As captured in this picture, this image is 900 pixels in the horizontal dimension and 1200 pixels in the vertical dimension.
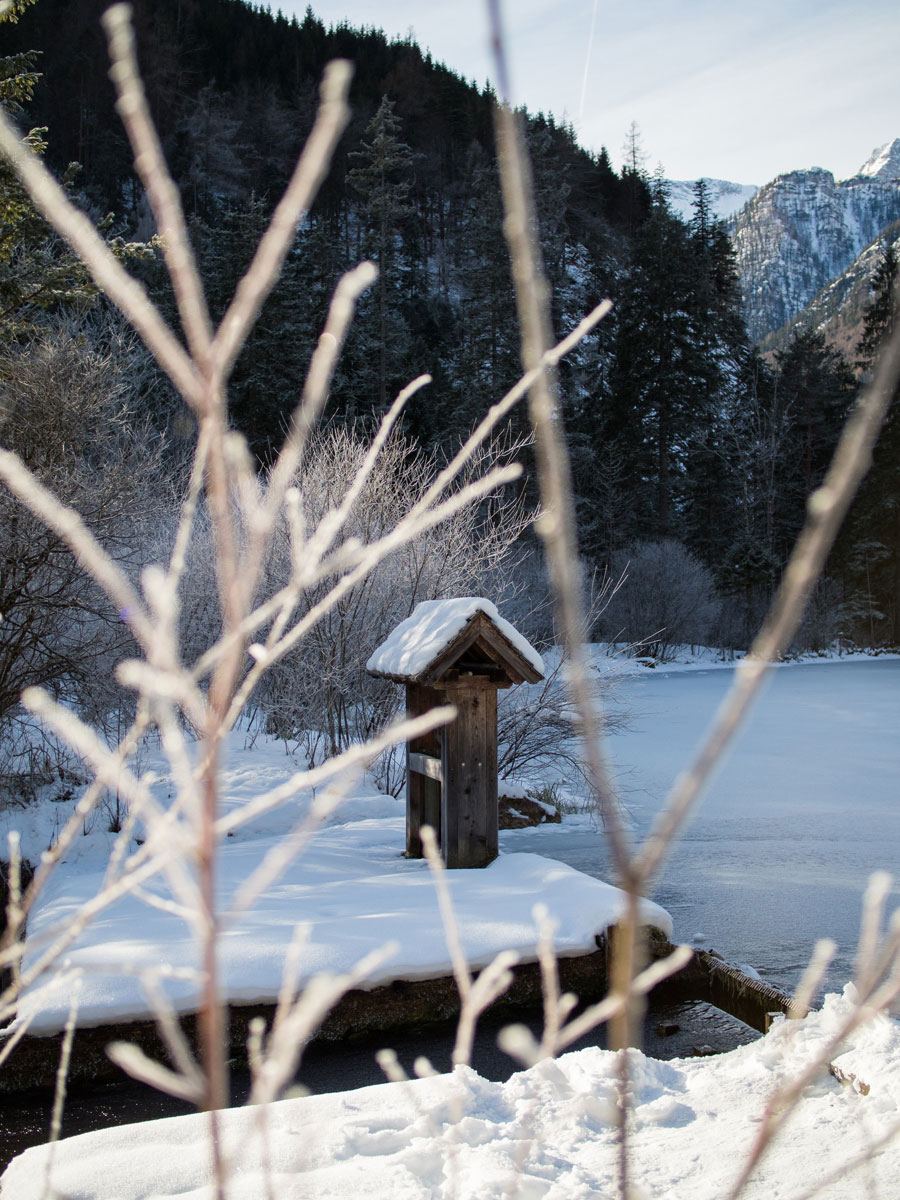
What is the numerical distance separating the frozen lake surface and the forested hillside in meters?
12.8

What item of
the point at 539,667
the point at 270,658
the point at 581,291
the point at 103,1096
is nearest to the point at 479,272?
the point at 581,291

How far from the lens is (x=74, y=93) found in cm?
4238

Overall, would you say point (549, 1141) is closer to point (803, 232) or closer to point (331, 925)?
point (331, 925)

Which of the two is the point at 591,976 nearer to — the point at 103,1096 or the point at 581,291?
the point at 103,1096

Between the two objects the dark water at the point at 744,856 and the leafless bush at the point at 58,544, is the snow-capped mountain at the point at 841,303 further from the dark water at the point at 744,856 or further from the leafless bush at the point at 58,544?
the leafless bush at the point at 58,544

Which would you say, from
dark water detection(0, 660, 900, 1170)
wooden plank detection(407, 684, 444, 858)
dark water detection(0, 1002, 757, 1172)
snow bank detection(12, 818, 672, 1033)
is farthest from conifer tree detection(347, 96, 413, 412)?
dark water detection(0, 1002, 757, 1172)

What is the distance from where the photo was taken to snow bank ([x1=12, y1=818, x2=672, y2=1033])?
14.6 feet

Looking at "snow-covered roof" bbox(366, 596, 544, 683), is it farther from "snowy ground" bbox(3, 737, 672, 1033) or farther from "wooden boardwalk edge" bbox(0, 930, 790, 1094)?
"wooden boardwalk edge" bbox(0, 930, 790, 1094)

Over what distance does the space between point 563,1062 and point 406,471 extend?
31.0 ft

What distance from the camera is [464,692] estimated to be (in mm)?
6227

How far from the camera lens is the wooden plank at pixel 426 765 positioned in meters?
6.26

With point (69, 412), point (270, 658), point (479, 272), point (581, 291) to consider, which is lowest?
point (270, 658)

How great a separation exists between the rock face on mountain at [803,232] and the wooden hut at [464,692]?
16514 cm

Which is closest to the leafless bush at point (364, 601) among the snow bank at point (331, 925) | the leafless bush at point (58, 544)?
the leafless bush at point (58, 544)
